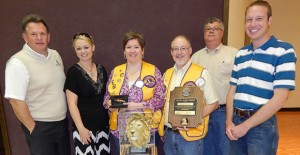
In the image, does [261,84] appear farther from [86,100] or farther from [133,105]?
[86,100]

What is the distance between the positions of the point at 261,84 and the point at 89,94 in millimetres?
1373

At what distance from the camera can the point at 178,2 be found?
2.79 meters

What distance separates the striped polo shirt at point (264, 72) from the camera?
1521mm

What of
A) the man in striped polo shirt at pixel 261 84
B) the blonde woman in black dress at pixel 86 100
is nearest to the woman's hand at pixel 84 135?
the blonde woman in black dress at pixel 86 100

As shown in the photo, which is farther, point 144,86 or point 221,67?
point 221,67

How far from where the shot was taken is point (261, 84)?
5.31ft

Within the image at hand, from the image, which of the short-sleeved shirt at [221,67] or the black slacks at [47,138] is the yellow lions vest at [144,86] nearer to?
the black slacks at [47,138]

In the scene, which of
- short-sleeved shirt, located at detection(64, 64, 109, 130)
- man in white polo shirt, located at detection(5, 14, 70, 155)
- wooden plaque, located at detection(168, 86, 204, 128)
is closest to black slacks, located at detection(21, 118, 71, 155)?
man in white polo shirt, located at detection(5, 14, 70, 155)

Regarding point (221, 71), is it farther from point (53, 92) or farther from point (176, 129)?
point (53, 92)

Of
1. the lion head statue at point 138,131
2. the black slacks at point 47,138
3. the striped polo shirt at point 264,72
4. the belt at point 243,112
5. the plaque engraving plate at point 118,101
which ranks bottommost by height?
the black slacks at point 47,138

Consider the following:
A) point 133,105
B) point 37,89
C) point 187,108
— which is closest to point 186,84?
point 187,108

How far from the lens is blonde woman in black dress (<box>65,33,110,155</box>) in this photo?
82.4 inches

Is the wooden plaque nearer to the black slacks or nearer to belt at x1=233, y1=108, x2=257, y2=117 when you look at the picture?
belt at x1=233, y1=108, x2=257, y2=117

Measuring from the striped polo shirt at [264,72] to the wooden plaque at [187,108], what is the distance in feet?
0.92
